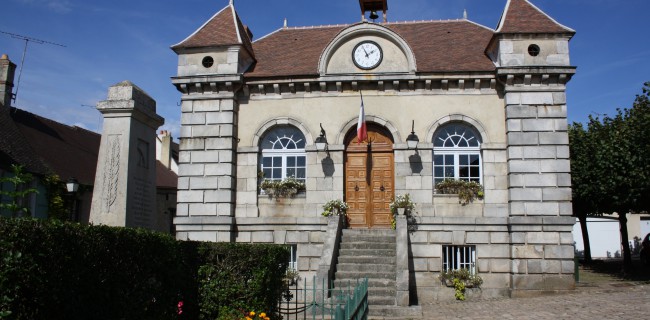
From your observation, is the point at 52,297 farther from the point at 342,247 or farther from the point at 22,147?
the point at 22,147

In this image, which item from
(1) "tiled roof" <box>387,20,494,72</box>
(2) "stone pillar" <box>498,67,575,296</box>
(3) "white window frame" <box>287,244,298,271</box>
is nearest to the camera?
(2) "stone pillar" <box>498,67,575,296</box>

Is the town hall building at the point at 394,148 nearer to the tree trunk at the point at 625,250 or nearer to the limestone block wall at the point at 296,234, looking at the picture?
the limestone block wall at the point at 296,234

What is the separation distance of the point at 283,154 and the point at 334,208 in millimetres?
2345

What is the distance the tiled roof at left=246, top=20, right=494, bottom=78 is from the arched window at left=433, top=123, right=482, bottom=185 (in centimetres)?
176

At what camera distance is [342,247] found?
606 inches

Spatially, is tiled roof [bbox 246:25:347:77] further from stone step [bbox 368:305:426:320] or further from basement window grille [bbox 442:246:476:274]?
stone step [bbox 368:305:426:320]

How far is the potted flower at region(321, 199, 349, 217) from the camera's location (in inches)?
634

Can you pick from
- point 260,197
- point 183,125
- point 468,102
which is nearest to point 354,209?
point 260,197

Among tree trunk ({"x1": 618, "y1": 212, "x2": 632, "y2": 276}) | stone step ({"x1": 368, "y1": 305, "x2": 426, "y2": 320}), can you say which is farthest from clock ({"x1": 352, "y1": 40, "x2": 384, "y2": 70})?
tree trunk ({"x1": 618, "y1": 212, "x2": 632, "y2": 276})

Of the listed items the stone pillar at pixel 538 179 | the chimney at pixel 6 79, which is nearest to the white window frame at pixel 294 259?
the stone pillar at pixel 538 179

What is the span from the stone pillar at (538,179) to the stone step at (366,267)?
3524 millimetres

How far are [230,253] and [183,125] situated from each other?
25.6 ft

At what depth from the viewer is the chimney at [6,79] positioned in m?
25.8

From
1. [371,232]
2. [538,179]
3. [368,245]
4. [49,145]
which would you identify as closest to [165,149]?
[49,145]
